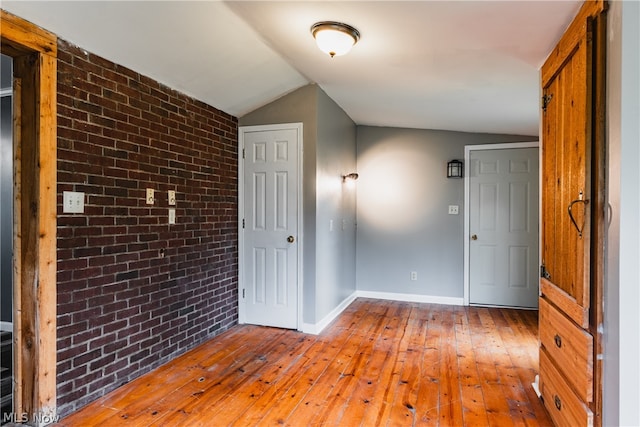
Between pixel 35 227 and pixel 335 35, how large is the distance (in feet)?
6.74

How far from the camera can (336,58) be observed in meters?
2.84

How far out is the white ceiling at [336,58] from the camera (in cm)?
197

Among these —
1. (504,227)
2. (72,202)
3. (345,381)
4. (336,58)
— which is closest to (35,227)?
(72,202)

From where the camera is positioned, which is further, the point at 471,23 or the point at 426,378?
the point at 426,378

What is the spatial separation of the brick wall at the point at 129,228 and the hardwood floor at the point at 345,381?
20 cm

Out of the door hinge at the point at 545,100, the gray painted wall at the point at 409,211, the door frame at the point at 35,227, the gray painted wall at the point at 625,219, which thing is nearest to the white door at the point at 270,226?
the gray painted wall at the point at 409,211

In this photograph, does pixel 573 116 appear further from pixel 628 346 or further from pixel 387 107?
pixel 387 107

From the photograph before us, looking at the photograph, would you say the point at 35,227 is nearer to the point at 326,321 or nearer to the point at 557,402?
the point at 326,321

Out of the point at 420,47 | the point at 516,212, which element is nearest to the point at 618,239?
the point at 420,47

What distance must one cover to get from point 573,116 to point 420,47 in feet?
3.48

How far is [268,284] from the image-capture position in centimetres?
377

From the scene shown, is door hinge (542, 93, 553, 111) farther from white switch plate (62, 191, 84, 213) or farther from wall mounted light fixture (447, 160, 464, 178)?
white switch plate (62, 191, 84, 213)

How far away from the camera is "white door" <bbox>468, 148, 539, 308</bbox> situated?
442 centimetres
